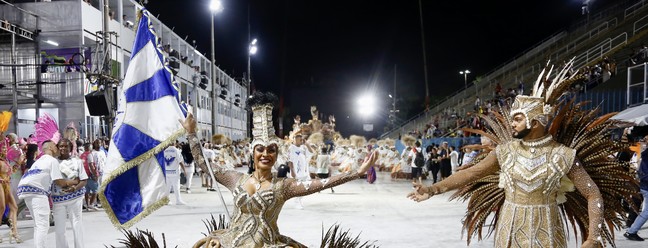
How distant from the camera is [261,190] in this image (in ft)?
11.3

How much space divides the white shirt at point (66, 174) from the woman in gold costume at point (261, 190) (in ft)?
11.5

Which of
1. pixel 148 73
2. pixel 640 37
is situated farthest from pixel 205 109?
pixel 148 73

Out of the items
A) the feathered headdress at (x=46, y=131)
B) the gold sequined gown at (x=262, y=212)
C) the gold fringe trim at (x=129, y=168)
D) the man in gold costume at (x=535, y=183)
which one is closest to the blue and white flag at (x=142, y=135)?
the gold fringe trim at (x=129, y=168)

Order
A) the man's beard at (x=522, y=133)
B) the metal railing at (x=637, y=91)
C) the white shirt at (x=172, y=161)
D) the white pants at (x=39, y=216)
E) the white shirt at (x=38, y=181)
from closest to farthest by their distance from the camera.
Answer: the man's beard at (x=522, y=133) < the white pants at (x=39, y=216) < the white shirt at (x=38, y=181) < the white shirt at (x=172, y=161) < the metal railing at (x=637, y=91)

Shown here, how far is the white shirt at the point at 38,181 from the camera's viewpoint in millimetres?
6086

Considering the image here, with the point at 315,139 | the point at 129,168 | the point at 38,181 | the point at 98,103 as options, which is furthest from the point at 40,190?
the point at 315,139

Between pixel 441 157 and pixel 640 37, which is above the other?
pixel 640 37

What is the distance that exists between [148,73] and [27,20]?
63.7 feet

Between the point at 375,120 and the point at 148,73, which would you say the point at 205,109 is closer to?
the point at 375,120

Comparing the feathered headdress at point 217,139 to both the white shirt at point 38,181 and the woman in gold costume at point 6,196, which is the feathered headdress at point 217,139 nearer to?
the woman in gold costume at point 6,196

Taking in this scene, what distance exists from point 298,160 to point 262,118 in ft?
30.1

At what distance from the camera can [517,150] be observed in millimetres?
3621

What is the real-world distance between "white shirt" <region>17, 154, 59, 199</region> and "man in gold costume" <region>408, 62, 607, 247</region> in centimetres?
491

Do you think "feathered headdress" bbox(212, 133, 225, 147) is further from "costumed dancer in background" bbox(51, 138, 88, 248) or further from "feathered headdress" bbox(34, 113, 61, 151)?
"costumed dancer in background" bbox(51, 138, 88, 248)
